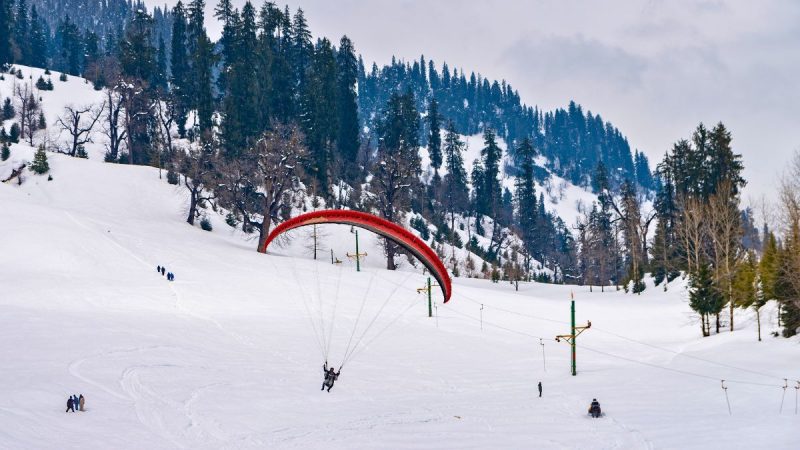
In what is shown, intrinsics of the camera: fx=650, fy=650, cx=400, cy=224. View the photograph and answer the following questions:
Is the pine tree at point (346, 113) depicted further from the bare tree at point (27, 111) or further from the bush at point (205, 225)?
the bare tree at point (27, 111)

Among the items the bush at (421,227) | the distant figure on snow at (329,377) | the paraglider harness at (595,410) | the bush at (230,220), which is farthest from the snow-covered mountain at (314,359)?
the bush at (421,227)

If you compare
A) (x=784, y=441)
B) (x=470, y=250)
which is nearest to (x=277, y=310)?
(x=784, y=441)

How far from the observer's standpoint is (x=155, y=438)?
51.2 feet

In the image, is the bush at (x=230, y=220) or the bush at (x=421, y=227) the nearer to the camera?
the bush at (x=230, y=220)

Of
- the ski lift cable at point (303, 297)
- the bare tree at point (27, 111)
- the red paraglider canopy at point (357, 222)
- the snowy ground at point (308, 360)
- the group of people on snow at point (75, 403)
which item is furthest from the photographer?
the bare tree at point (27, 111)

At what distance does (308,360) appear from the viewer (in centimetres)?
2608

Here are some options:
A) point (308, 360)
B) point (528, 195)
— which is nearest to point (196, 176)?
point (308, 360)

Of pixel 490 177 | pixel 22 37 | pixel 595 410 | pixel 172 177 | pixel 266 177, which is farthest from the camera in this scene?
pixel 22 37

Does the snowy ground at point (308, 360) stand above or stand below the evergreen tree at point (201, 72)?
below

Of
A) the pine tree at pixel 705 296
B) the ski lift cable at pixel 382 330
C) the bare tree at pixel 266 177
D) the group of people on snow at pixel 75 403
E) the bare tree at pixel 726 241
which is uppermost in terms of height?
the bare tree at pixel 266 177

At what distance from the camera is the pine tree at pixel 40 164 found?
6072 cm

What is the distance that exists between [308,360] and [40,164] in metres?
47.3

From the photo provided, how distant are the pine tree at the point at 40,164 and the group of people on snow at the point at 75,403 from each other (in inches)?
2027

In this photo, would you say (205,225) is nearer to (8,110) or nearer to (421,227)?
(421,227)
